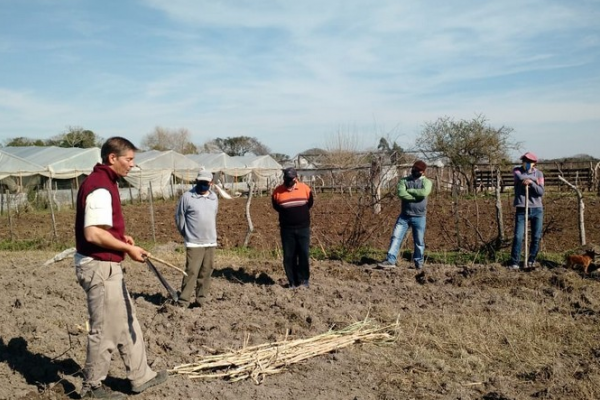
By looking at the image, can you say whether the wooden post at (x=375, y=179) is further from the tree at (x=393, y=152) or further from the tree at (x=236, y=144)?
the tree at (x=236, y=144)

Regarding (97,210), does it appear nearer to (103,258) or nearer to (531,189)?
(103,258)

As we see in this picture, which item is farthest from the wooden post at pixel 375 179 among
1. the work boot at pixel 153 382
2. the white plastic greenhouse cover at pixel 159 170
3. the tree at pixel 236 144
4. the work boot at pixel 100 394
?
the tree at pixel 236 144

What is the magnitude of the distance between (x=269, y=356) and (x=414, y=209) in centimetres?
465

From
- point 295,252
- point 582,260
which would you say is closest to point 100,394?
point 295,252

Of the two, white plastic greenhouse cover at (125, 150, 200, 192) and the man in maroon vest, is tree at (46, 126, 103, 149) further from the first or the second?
the man in maroon vest

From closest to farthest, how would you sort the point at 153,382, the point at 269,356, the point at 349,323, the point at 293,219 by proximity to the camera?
1. the point at 153,382
2. the point at 269,356
3. the point at 349,323
4. the point at 293,219

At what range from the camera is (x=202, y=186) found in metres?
7.09

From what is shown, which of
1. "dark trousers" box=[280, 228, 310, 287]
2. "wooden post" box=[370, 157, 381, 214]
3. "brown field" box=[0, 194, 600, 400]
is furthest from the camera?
"wooden post" box=[370, 157, 381, 214]

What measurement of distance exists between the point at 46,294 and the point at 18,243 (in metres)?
7.29

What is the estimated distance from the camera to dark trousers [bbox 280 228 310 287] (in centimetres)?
802

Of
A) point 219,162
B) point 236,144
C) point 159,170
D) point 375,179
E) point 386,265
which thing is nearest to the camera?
point 386,265

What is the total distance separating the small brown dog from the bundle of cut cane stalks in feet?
13.9

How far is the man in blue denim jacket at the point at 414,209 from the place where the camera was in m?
9.05

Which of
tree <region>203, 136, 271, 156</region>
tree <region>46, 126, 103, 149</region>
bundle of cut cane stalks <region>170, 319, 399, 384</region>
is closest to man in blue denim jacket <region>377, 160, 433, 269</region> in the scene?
bundle of cut cane stalks <region>170, 319, 399, 384</region>
